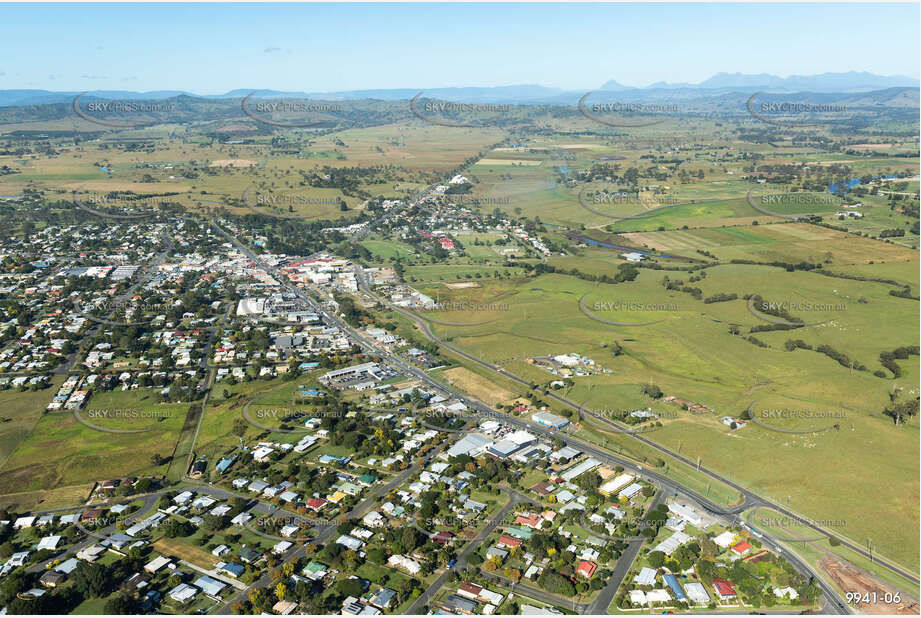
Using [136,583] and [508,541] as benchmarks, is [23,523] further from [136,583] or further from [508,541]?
[508,541]

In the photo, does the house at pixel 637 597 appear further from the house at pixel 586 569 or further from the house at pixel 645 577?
the house at pixel 586 569

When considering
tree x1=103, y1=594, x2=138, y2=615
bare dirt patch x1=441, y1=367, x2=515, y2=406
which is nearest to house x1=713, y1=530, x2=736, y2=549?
bare dirt patch x1=441, y1=367, x2=515, y2=406

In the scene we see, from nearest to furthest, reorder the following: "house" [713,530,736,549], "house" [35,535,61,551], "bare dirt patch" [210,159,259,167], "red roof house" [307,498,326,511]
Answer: "house" [713,530,736,549], "house" [35,535,61,551], "red roof house" [307,498,326,511], "bare dirt patch" [210,159,259,167]

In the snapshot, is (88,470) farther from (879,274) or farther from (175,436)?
(879,274)

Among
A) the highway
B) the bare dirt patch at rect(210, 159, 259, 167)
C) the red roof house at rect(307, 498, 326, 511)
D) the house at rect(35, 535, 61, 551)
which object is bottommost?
the highway

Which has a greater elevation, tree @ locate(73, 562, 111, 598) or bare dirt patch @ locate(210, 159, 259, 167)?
bare dirt patch @ locate(210, 159, 259, 167)

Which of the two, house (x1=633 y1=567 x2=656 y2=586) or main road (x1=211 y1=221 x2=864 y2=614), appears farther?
main road (x1=211 y1=221 x2=864 y2=614)

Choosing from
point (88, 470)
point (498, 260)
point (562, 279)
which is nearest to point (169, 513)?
point (88, 470)

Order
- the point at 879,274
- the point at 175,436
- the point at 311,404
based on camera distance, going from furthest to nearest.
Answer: the point at 879,274
the point at 311,404
the point at 175,436

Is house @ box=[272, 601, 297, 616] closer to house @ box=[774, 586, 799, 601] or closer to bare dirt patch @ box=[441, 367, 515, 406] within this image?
house @ box=[774, 586, 799, 601]
